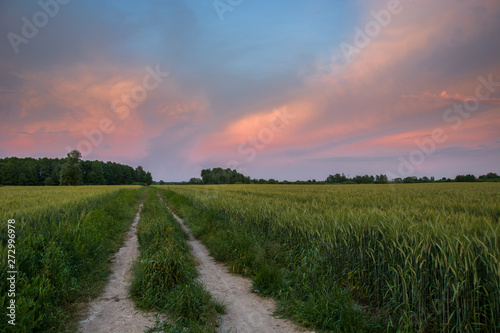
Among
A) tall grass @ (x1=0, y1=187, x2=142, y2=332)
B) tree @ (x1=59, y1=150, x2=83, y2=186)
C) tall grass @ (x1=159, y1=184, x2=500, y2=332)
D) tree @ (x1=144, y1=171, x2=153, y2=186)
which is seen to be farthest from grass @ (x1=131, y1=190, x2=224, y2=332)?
tree @ (x1=144, y1=171, x2=153, y2=186)

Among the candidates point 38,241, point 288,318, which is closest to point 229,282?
point 288,318

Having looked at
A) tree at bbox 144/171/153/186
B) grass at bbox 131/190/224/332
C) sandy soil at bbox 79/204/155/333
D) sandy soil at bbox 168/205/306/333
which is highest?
tree at bbox 144/171/153/186

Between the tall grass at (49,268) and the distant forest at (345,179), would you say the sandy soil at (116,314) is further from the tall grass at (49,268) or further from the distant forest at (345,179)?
the distant forest at (345,179)

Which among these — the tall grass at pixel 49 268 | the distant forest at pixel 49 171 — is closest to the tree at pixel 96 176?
the distant forest at pixel 49 171

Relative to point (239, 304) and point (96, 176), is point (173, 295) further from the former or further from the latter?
point (96, 176)

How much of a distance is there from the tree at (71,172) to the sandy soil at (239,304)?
87.5m

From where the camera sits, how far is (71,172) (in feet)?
245

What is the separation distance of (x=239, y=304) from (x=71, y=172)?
90.5 m

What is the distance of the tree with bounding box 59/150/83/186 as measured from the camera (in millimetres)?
73312

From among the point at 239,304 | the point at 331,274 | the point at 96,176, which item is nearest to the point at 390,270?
the point at 331,274

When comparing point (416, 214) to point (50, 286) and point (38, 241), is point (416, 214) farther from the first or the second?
point (38, 241)

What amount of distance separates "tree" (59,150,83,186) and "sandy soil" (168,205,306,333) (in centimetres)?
8751

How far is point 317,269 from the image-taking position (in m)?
4.79

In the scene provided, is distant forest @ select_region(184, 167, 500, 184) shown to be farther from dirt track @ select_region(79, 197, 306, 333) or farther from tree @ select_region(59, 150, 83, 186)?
dirt track @ select_region(79, 197, 306, 333)
